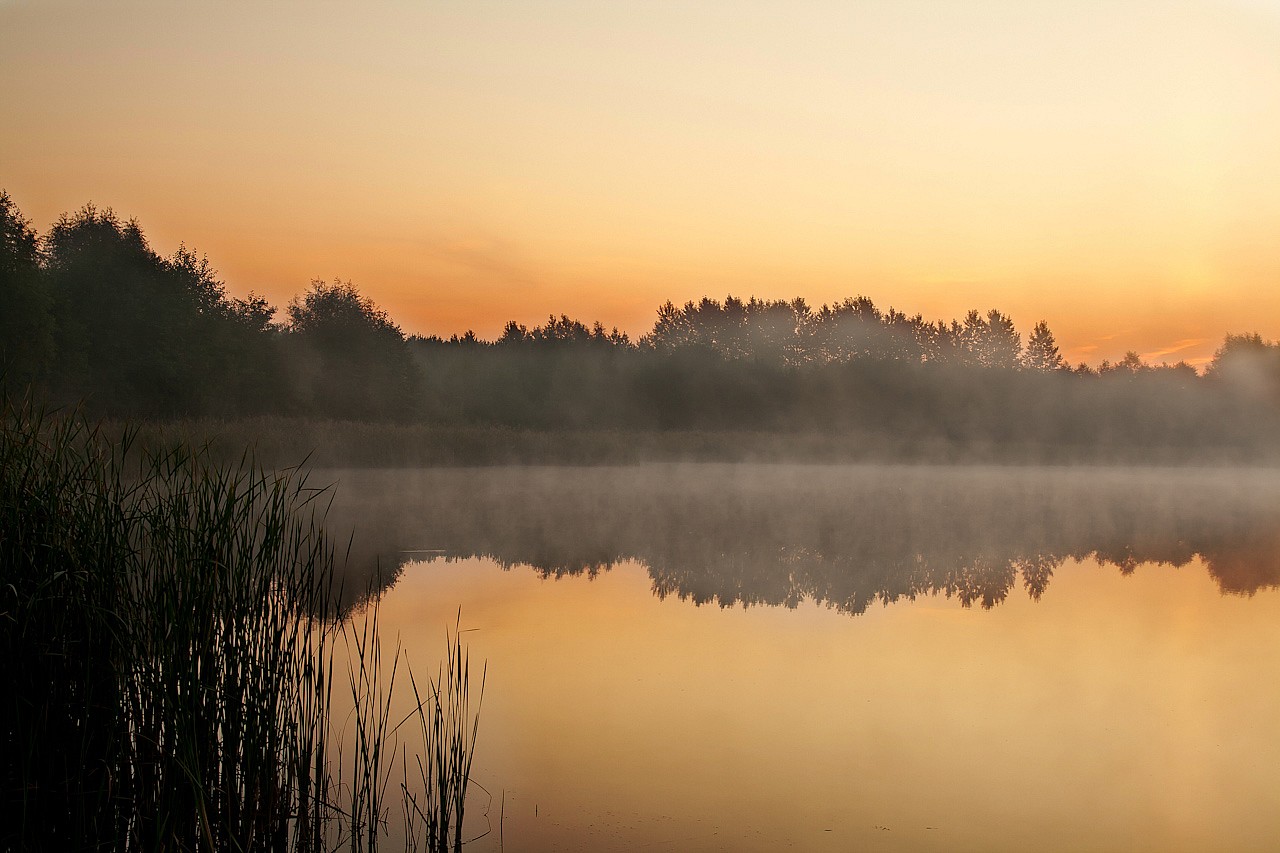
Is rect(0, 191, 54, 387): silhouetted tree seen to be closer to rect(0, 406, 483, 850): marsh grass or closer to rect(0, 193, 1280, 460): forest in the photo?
rect(0, 193, 1280, 460): forest

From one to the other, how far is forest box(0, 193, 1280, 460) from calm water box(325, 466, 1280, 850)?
14.1m

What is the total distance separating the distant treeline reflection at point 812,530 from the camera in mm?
9258

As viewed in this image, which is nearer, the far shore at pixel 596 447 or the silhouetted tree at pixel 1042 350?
the far shore at pixel 596 447

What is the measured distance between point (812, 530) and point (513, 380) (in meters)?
27.9

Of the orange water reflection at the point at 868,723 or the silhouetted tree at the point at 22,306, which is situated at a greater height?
the silhouetted tree at the point at 22,306

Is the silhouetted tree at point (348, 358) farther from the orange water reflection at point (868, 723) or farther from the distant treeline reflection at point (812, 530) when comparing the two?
the orange water reflection at point (868, 723)

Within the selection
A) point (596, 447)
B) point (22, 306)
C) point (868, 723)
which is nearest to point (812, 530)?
point (868, 723)

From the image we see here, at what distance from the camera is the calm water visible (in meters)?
3.59

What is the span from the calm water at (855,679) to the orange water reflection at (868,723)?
18 mm

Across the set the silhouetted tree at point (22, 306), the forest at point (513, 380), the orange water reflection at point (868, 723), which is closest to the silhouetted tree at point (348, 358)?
the forest at point (513, 380)

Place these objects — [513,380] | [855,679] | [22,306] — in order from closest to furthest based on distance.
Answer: [855,679]
[22,306]
[513,380]

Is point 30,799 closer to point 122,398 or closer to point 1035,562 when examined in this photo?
point 1035,562

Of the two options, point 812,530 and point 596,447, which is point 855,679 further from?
point 596,447

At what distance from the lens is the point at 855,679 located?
5.56 meters
